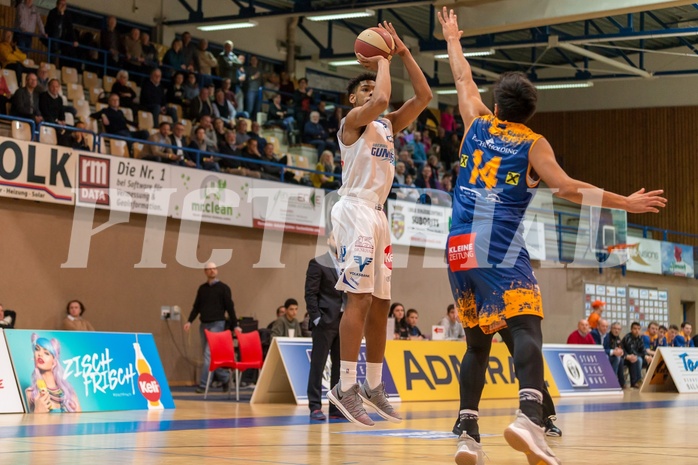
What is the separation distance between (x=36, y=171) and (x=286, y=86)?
1098 centimetres

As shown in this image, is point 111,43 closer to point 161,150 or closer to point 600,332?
point 161,150

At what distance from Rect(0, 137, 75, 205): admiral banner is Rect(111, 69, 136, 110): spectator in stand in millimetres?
4079

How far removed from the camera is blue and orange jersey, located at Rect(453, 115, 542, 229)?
5652 mm

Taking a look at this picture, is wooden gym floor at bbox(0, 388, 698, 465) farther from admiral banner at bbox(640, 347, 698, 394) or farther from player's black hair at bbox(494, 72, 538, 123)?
admiral banner at bbox(640, 347, 698, 394)

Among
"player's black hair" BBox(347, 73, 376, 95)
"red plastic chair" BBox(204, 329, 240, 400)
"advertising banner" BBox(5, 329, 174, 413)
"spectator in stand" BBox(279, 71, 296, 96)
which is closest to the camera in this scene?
"player's black hair" BBox(347, 73, 376, 95)

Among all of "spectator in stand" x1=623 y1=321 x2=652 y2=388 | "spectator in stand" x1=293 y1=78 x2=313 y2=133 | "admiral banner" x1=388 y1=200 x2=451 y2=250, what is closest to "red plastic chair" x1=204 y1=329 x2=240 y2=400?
"admiral banner" x1=388 y1=200 x2=451 y2=250

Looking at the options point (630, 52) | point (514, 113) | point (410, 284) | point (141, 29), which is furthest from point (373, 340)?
point (630, 52)

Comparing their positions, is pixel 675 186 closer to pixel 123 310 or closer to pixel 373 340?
pixel 123 310

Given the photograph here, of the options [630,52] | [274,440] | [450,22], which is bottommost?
[274,440]

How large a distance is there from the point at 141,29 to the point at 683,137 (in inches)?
729

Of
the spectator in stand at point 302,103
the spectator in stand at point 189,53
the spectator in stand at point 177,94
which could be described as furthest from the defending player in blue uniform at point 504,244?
the spectator in stand at point 302,103

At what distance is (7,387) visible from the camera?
36.1ft

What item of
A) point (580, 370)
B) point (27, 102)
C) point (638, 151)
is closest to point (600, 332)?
point (580, 370)

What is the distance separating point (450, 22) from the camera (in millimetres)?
6668
